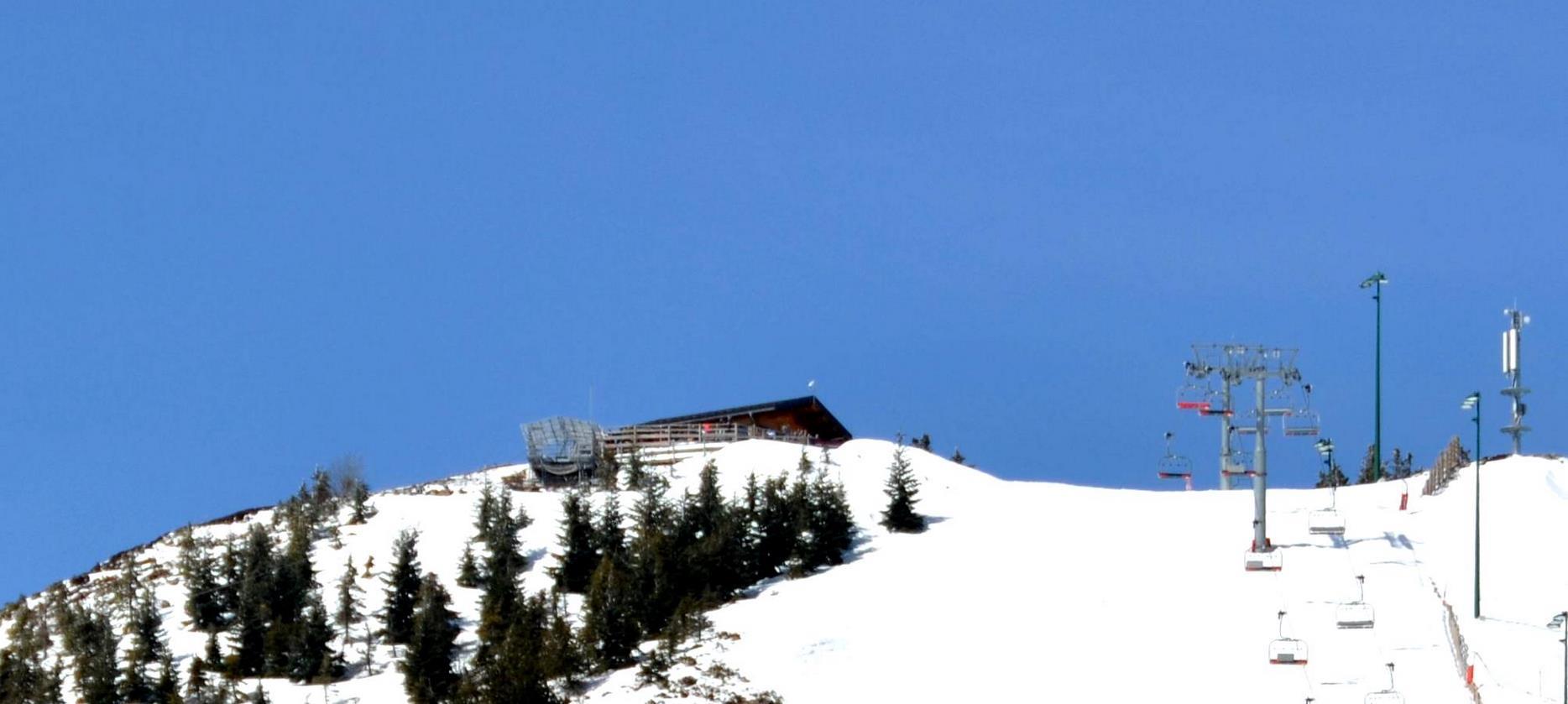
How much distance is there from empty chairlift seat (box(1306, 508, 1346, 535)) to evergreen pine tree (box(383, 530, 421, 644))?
29501 millimetres

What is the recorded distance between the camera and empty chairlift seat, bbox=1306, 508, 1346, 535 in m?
73.1

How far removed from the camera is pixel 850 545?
7412cm

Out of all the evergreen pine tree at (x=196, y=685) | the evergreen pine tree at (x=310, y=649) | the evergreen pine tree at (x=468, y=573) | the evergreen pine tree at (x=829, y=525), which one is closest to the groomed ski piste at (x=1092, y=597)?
the evergreen pine tree at (x=468, y=573)

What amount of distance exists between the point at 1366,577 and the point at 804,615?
679 inches

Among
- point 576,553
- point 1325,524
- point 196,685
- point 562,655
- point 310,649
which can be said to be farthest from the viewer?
point 1325,524

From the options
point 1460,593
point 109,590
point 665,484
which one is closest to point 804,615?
point 665,484

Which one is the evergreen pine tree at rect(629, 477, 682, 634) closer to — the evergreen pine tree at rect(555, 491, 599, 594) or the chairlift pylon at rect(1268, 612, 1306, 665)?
the evergreen pine tree at rect(555, 491, 599, 594)

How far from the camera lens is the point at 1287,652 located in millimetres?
59781

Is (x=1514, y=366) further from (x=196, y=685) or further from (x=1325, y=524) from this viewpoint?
(x=196, y=685)

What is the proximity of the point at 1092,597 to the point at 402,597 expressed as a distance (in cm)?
2147

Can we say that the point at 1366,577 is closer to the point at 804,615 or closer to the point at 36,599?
the point at 804,615

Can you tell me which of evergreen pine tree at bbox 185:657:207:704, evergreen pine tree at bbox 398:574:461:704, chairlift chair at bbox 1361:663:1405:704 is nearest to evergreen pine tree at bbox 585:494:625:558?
evergreen pine tree at bbox 398:574:461:704

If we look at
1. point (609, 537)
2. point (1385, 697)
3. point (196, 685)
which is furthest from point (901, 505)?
point (196, 685)

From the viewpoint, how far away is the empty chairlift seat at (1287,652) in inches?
2351
